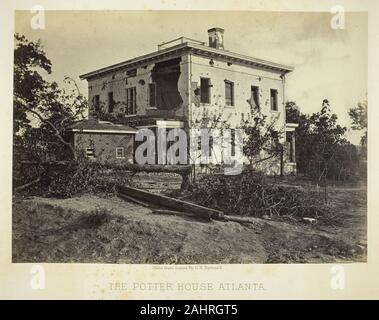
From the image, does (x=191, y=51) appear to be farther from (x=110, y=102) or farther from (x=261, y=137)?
(x=261, y=137)

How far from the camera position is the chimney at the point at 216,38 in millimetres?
5406

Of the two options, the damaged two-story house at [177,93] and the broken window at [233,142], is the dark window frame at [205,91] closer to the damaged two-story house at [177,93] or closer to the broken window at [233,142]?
the damaged two-story house at [177,93]

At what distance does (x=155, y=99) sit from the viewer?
648cm

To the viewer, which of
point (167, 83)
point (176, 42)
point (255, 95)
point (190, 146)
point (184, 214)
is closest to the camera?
point (184, 214)

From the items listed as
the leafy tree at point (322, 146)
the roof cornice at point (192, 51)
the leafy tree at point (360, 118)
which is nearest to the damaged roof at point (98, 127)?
the roof cornice at point (192, 51)

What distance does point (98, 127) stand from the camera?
5.98 metres

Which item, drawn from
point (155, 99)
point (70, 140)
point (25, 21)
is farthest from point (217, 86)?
point (25, 21)

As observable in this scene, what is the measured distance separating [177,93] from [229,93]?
77cm

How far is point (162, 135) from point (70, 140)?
4.06ft

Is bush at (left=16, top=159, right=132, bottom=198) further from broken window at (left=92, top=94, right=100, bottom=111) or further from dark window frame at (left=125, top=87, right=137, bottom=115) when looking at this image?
dark window frame at (left=125, top=87, right=137, bottom=115)

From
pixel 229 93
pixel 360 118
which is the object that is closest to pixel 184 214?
pixel 229 93

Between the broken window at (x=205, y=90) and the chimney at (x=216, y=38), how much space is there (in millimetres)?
780

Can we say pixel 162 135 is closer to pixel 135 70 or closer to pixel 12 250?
pixel 135 70

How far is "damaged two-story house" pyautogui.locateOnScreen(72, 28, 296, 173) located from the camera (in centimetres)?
576
